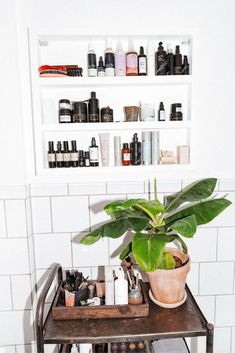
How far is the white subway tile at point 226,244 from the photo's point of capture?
1355 mm

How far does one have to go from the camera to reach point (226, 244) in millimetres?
1363

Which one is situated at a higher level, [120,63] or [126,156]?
[120,63]

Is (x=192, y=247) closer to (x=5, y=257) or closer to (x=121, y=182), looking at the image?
(x=121, y=182)

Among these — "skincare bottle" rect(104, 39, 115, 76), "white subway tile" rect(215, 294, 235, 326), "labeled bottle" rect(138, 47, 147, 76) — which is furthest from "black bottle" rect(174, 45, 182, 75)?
"white subway tile" rect(215, 294, 235, 326)

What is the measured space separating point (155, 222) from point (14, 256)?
0.70 meters

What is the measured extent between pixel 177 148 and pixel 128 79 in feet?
1.29

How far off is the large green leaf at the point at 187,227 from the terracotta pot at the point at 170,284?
20 centimetres

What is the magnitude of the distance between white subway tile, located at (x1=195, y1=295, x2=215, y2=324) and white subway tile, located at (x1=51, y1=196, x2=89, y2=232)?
681 mm

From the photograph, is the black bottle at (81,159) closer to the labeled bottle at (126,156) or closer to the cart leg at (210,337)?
the labeled bottle at (126,156)

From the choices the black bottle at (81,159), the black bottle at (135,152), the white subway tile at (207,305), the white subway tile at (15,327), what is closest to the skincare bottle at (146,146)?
the black bottle at (135,152)

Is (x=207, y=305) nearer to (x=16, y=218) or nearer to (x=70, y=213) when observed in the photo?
(x=70, y=213)

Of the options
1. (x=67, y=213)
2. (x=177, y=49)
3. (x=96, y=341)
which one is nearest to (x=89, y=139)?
(x=67, y=213)

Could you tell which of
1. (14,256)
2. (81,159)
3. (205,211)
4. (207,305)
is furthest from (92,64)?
(207,305)

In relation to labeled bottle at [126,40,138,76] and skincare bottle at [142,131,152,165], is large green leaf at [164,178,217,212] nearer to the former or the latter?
skincare bottle at [142,131,152,165]
